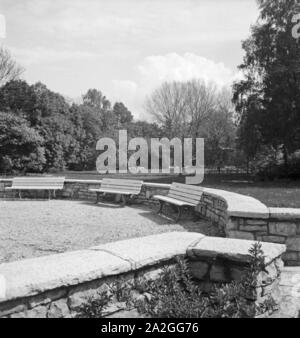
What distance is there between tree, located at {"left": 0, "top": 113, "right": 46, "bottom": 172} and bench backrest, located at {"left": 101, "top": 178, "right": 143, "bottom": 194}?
10.1 m

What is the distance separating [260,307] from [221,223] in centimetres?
354

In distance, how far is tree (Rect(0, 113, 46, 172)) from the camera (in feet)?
62.6

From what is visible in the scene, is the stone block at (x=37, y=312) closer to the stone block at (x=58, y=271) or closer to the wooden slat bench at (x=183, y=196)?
the stone block at (x=58, y=271)

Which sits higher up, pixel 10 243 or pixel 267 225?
pixel 267 225

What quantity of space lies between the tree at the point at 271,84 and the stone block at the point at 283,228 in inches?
534

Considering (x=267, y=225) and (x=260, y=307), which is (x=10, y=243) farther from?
(x=260, y=307)

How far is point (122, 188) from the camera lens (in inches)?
410

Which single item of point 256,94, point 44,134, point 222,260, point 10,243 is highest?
point 256,94

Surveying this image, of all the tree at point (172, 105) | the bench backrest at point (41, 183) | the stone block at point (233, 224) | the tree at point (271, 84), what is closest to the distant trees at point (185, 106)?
the tree at point (172, 105)

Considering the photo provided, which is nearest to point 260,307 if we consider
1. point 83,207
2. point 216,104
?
point 83,207

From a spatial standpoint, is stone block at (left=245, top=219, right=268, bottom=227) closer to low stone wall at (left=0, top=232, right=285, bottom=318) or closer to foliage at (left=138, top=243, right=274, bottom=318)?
low stone wall at (left=0, top=232, right=285, bottom=318)
